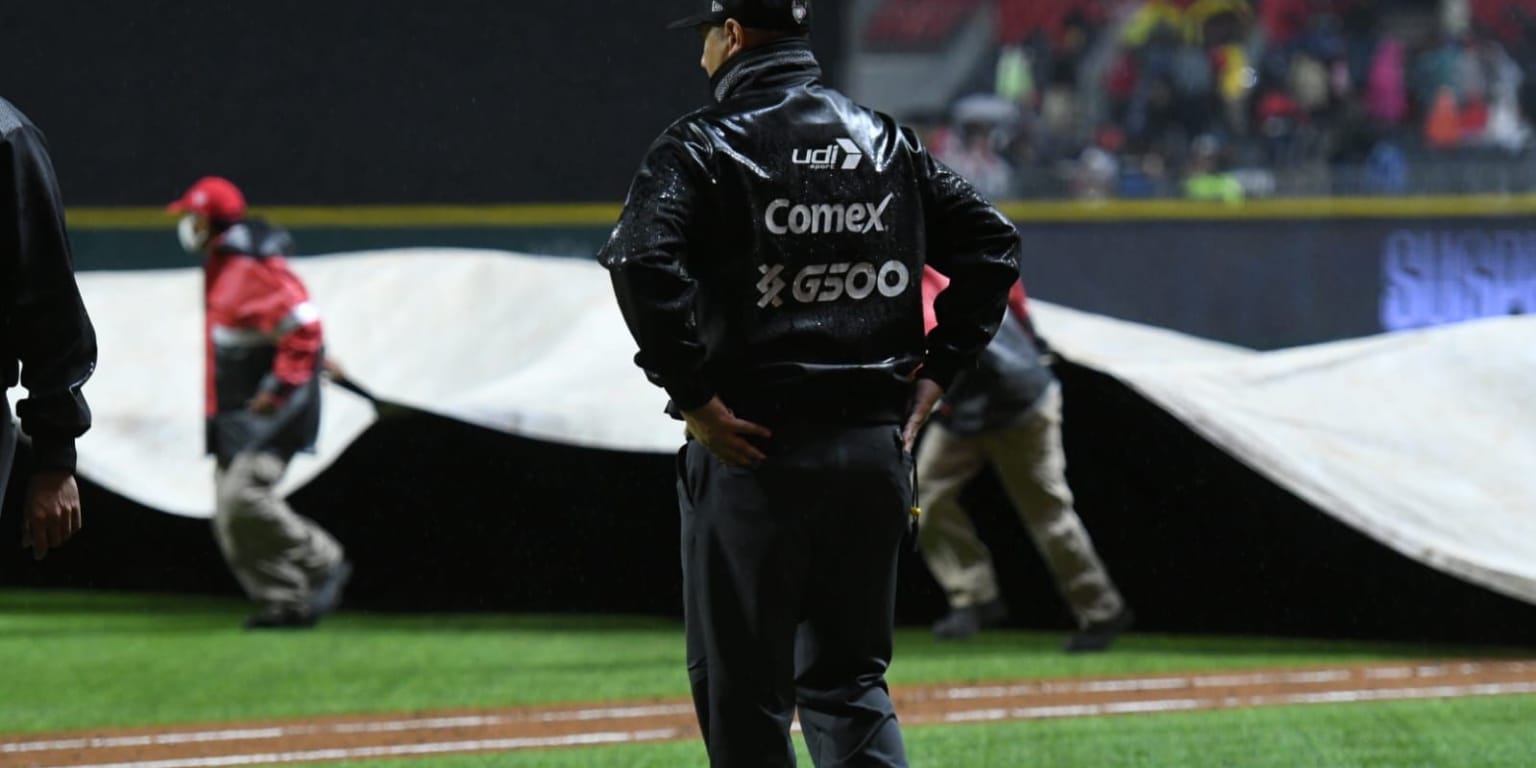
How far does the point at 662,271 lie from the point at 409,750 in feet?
9.63

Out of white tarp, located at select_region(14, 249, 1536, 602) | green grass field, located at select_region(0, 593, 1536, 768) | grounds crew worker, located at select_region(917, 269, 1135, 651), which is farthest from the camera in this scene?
grounds crew worker, located at select_region(917, 269, 1135, 651)

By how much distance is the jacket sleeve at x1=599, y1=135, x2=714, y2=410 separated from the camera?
3.03m

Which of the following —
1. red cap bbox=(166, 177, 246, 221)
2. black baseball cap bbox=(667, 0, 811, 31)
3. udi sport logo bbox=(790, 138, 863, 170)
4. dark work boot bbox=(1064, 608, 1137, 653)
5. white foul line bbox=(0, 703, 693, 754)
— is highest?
black baseball cap bbox=(667, 0, 811, 31)

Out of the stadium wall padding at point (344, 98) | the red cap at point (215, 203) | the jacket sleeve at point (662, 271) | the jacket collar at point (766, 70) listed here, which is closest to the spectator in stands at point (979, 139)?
the stadium wall padding at point (344, 98)

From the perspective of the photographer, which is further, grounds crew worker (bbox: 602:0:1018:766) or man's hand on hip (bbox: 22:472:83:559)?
grounds crew worker (bbox: 602:0:1018:766)

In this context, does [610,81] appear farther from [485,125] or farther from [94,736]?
[94,736]

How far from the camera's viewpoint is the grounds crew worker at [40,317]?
113 inches

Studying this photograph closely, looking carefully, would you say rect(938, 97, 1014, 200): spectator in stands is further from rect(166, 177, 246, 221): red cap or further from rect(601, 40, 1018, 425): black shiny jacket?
rect(601, 40, 1018, 425): black shiny jacket

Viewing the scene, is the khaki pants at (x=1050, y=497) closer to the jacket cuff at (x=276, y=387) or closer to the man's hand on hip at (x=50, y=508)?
the jacket cuff at (x=276, y=387)

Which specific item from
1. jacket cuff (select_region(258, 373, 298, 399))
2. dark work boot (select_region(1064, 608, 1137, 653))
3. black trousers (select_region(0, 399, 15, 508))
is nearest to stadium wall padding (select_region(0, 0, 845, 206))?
jacket cuff (select_region(258, 373, 298, 399))

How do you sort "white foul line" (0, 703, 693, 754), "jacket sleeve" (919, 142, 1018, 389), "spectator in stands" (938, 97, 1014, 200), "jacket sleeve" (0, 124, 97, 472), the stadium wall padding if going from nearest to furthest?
"jacket sleeve" (0, 124, 97, 472), "jacket sleeve" (919, 142, 1018, 389), "white foul line" (0, 703, 693, 754), the stadium wall padding, "spectator in stands" (938, 97, 1014, 200)

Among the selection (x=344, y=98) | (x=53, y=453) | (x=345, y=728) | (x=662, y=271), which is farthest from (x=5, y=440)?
(x=344, y=98)

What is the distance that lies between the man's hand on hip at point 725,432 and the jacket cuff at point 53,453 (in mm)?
961

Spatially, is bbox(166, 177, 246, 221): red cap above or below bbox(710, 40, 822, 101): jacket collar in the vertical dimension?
below
